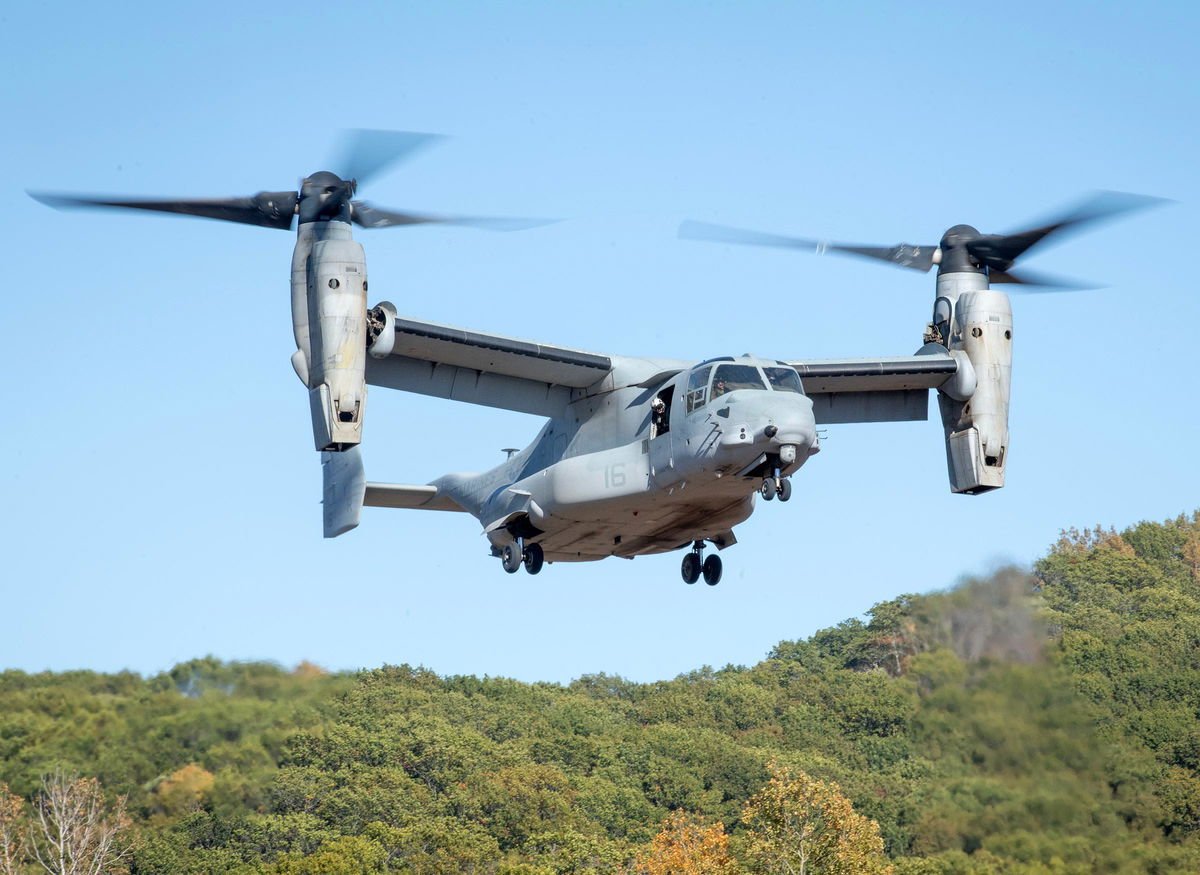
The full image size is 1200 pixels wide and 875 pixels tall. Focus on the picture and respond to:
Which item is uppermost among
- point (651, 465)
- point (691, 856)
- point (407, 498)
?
point (407, 498)

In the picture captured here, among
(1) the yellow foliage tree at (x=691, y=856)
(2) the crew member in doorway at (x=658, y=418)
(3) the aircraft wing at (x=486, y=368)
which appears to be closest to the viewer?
(2) the crew member in doorway at (x=658, y=418)

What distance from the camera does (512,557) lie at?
25062 mm

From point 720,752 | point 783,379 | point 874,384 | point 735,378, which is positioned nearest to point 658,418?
point 735,378

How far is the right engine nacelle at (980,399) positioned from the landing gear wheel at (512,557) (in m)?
6.87

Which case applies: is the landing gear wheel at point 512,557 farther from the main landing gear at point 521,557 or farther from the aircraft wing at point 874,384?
the aircraft wing at point 874,384

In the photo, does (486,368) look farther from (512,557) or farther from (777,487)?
(777,487)

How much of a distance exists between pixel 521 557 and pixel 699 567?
107 inches

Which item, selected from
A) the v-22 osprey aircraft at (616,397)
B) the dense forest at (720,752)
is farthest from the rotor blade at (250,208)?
the dense forest at (720,752)

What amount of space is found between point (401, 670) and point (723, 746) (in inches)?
553

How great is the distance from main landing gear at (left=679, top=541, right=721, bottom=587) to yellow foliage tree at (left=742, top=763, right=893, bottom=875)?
51.0 feet

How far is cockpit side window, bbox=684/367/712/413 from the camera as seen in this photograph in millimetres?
22219

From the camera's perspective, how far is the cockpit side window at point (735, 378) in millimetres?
22000

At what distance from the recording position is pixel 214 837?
4350 cm

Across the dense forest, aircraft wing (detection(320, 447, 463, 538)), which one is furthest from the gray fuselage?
the dense forest
